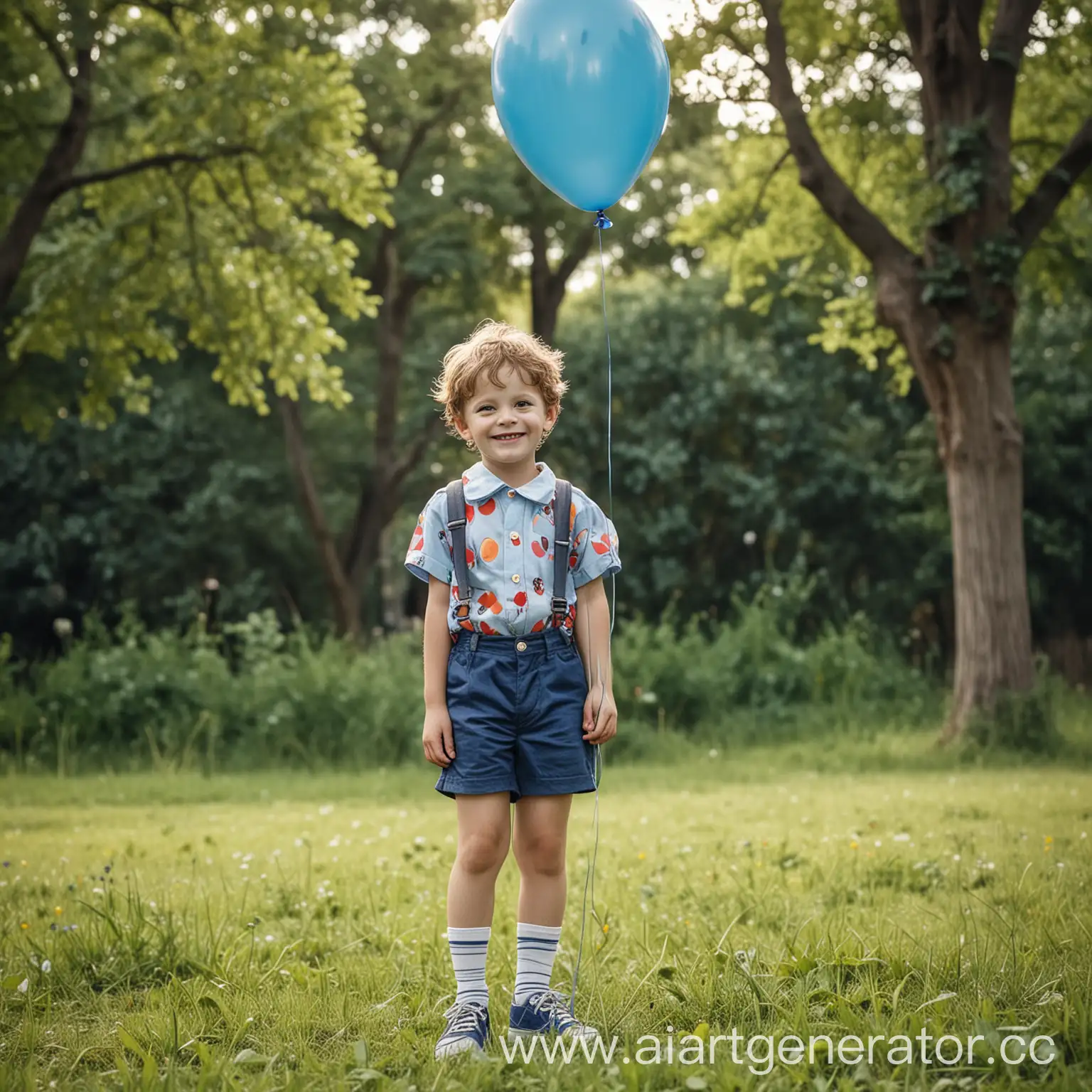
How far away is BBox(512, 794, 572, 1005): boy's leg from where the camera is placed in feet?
9.95

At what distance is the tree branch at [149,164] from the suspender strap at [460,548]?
→ 8761mm

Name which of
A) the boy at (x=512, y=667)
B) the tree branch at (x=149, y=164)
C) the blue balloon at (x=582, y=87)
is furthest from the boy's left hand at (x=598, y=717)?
the tree branch at (x=149, y=164)

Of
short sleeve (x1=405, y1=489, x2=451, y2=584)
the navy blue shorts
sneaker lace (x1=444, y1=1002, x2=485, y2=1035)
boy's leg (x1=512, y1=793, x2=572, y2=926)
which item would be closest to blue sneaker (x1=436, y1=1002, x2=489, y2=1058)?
sneaker lace (x1=444, y1=1002, x2=485, y2=1035)

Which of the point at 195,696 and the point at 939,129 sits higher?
the point at 939,129

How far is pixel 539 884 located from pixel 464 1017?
0.36 metres

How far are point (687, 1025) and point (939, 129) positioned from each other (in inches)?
323

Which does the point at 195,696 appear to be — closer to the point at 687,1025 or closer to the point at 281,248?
the point at 281,248

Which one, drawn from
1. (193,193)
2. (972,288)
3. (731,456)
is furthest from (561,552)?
(731,456)

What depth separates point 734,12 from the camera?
10.3 m

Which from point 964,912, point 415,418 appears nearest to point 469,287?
point 415,418

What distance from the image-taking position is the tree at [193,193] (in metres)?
10.8

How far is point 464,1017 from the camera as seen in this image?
9.59 ft

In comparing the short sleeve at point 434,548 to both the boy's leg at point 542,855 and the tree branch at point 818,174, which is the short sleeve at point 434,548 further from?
the tree branch at point 818,174

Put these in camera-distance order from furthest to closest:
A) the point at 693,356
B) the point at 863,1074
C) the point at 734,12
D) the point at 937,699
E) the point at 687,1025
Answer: the point at 693,356 < the point at 937,699 < the point at 734,12 < the point at 687,1025 < the point at 863,1074
